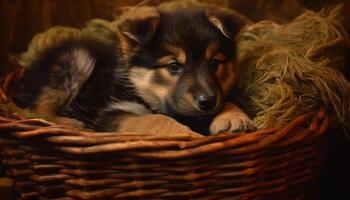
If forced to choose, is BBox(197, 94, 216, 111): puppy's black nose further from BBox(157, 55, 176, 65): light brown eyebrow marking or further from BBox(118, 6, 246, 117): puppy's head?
BBox(157, 55, 176, 65): light brown eyebrow marking

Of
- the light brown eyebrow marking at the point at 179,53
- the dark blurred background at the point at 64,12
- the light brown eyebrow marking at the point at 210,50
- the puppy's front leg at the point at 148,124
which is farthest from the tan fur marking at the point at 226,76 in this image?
the dark blurred background at the point at 64,12

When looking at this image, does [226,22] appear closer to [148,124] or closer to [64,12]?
[148,124]

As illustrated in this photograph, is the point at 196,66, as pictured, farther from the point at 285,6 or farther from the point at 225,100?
the point at 285,6

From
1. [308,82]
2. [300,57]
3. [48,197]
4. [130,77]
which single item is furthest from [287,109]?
[48,197]

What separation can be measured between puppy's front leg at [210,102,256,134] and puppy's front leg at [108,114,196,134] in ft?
0.46

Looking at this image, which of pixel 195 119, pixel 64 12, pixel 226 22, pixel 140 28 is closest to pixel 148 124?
pixel 195 119

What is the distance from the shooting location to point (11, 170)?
2.07 m

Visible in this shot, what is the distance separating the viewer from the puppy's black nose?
2.07m

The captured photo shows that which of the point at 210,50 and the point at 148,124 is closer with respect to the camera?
the point at 148,124

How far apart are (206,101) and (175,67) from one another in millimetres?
256

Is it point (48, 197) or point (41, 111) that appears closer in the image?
point (48, 197)

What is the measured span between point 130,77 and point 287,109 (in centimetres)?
78

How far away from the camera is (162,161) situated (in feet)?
5.61

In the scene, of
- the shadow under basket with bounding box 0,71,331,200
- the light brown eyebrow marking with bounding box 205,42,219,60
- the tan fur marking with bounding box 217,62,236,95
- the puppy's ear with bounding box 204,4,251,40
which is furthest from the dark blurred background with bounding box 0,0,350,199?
the shadow under basket with bounding box 0,71,331,200
